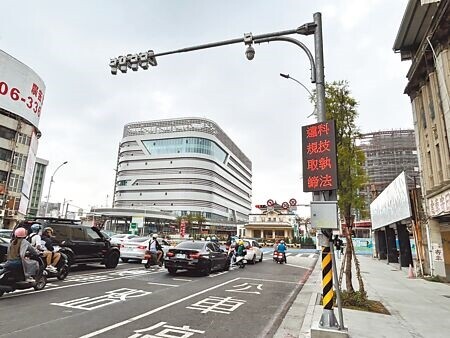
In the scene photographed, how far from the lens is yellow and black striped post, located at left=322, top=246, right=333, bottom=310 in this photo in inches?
215

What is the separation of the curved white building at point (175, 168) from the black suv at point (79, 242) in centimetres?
7276

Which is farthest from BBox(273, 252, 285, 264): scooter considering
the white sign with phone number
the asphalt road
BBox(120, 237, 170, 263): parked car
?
the white sign with phone number

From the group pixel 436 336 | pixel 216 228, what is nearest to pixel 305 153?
pixel 436 336

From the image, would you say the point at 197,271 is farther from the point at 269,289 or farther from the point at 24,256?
the point at 24,256

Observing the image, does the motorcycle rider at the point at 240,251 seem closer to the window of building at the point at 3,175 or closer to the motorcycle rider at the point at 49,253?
the motorcycle rider at the point at 49,253

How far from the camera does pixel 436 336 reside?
18.7 feet

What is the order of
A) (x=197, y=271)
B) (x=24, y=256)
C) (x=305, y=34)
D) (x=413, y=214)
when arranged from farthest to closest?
(x=413, y=214)
(x=197, y=271)
(x=24, y=256)
(x=305, y=34)

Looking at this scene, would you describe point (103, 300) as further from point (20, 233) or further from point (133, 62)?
point (133, 62)

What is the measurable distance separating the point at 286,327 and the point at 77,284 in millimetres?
6529

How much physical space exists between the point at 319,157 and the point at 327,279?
2256mm

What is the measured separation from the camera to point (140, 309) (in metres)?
6.77

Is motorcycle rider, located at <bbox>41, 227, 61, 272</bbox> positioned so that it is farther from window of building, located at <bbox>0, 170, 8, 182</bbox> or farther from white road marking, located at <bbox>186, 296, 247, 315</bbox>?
window of building, located at <bbox>0, 170, 8, 182</bbox>

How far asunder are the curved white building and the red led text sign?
81.0 metres

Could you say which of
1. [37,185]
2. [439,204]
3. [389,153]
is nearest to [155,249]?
[439,204]
